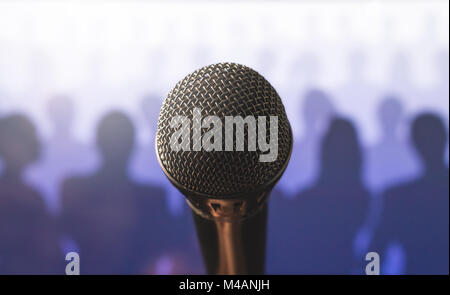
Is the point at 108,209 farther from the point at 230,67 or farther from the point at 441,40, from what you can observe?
the point at 441,40

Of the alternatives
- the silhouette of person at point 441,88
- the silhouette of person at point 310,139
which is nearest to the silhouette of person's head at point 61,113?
the silhouette of person at point 310,139

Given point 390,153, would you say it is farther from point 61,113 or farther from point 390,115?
point 61,113

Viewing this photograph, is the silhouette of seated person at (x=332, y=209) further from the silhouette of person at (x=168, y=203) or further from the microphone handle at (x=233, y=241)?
the microphone handle at (x=233, y=241)

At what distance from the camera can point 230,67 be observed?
426 mm

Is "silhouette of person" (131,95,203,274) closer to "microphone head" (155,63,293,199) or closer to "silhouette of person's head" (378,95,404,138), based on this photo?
"silhouette of person's head" (378,95,404,138)

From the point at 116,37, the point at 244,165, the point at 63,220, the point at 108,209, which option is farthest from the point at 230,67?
the point at 63,220

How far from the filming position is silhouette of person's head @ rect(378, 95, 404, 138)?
1.61 meters

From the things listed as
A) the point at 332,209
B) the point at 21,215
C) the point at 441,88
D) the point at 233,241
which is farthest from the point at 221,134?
the point at 21,215

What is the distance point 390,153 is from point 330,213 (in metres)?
0.39

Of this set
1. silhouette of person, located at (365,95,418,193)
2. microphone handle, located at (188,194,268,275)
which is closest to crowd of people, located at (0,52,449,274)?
silhouette of person, located at (365,95,418,193)

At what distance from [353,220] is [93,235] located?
1.26 metres

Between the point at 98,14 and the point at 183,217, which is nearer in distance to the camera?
the point at 98,14

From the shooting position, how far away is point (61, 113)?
1.65m

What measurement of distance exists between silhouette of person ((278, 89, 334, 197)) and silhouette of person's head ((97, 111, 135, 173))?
76cm
